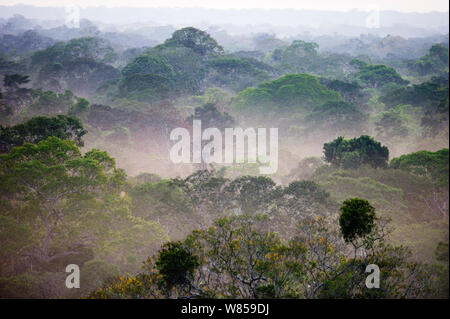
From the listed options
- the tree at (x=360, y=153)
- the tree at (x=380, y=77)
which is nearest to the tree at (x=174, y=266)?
the tree at (x=360, y=153)

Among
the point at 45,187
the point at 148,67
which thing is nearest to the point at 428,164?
the point at 45,187

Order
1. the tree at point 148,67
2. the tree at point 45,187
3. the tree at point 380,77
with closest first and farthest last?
1. the tree at point 45,187
2. the tree at point 148,67
3. the tree at point 380,77

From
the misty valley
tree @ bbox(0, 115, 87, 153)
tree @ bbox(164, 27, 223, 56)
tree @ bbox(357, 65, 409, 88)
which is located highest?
tree @ bbox(164, 27, 223, 56)

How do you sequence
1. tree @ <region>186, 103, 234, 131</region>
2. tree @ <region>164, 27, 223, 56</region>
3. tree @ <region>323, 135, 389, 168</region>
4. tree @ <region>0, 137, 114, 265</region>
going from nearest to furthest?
tree @ <region>0, 137, 114, 265</region>
tree @ <region>323, 135, 389, 168</region>
tree @ <region>186, 103, 234, 131</region>
tree @ <region>164, 27, 223, 56</region>

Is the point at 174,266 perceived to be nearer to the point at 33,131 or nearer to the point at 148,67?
the point at 33,131

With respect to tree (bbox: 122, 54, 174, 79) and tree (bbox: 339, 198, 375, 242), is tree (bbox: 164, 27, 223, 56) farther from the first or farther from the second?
tree (bbox: 339, 198, 375, 242)

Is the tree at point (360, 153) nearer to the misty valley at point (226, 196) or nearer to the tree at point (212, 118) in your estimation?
the misty valley at point (226, 196)

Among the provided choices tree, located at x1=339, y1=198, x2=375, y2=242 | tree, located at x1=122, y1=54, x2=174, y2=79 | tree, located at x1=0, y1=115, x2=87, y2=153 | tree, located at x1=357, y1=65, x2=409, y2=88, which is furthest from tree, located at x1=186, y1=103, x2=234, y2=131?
tree, located at x1=357, y1=65, x2=409, y2=88

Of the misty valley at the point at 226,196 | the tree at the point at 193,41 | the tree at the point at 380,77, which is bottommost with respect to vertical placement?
the misty valley at the point at 226,196

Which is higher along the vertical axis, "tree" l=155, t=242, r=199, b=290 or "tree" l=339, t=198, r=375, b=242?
"tree" l=339, t=198, r=375, b=242

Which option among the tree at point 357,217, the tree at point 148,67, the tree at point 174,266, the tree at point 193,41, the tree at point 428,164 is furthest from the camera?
the tree at point 193,41
